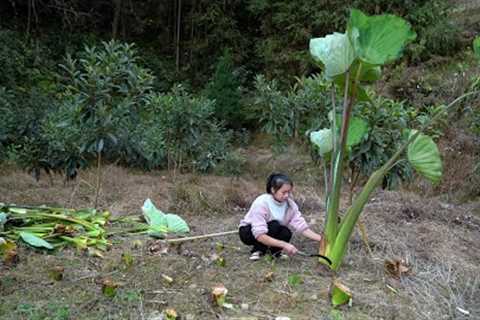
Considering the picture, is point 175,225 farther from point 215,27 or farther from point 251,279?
point 215,27

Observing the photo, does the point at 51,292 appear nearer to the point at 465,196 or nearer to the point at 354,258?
the point at 354,258

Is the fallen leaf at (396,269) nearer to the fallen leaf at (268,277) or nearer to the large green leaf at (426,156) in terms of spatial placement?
the large green leaf at (426,156)

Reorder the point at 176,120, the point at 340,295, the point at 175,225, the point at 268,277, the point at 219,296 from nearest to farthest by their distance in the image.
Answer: the point at 219,296 → the point at 340,295 → the point at 268,277 → the point at 175,225 → the point at 176,120

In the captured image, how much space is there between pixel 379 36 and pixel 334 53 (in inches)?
11.3

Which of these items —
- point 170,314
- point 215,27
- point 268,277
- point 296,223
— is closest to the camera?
point 170,314

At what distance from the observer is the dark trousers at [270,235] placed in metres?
3.31

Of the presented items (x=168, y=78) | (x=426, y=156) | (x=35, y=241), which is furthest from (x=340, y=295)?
(x=168, y=78)

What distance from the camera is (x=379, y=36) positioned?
10.1 feet

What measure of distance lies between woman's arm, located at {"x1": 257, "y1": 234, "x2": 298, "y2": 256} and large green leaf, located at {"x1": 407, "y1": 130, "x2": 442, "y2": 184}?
935 mm

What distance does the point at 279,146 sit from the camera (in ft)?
25.8

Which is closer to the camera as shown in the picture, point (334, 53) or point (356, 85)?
point (334, 53)

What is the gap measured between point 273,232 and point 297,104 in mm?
3405

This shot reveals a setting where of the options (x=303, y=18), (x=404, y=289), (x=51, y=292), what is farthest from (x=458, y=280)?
(x=303, y=18)

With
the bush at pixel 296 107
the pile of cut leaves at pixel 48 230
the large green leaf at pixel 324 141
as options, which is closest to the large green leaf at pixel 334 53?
the large green leaf at pixel 324 141
